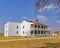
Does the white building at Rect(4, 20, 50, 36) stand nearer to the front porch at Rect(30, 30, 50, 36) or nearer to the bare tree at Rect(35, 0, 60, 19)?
the front porch at Rect(30, 30, 50, 36)

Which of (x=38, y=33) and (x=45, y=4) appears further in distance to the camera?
(x=38, y=33)

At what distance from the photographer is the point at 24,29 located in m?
23.9

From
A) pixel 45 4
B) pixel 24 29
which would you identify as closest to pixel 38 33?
pixel 24 29

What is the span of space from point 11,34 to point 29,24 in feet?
10.0

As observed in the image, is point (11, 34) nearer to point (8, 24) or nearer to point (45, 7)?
point (8, 24)

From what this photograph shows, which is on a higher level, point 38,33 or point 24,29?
point 24,29

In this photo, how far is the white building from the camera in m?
22.7

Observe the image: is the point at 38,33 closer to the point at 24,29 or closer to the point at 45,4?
the point at 24,29

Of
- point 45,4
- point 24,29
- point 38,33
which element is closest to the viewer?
point 45,4

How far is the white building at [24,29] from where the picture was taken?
22.7 metres

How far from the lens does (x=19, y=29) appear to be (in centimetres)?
2411

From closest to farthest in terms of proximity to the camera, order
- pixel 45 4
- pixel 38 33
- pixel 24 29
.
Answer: pixel 45 4
pixel 24 29
pixel 38 33

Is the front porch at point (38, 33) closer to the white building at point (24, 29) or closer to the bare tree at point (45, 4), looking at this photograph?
the white building at point (24, 29)

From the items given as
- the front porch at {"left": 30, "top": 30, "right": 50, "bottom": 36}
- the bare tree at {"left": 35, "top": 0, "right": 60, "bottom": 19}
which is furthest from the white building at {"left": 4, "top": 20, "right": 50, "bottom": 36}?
the bare tree at {"left": 35, "top": 0, "right": 60, "bottom": 19}
